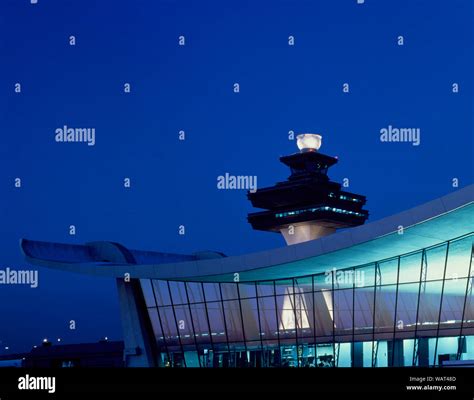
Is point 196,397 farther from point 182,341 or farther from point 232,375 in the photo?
point 182,341

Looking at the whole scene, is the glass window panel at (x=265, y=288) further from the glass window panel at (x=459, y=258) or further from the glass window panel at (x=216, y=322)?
the glass window panel at (x=459, y=258)

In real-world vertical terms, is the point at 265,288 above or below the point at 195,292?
below

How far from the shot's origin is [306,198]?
100750mm

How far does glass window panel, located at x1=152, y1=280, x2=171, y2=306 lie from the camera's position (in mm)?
38938

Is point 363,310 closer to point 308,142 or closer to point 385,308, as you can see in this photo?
point 385,308

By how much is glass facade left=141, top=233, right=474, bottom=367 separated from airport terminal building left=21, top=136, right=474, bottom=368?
0.05 m

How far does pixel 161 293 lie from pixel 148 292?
0.68 m

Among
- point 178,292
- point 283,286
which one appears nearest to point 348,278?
point 283,286

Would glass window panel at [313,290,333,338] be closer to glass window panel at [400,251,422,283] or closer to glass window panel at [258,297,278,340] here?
glass window panel at [258,297,278,340]

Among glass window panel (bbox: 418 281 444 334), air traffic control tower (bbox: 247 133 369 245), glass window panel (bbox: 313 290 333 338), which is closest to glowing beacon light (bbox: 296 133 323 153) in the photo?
air traffic control tower (bbox: 247 133 369 245)

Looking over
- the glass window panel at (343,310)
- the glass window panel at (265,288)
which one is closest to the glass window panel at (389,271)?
the glass window panel at (343,310)

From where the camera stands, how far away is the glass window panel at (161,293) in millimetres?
38938

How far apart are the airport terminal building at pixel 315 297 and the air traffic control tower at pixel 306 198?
54293 millimetres

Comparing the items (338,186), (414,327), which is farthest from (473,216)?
(338,186)
